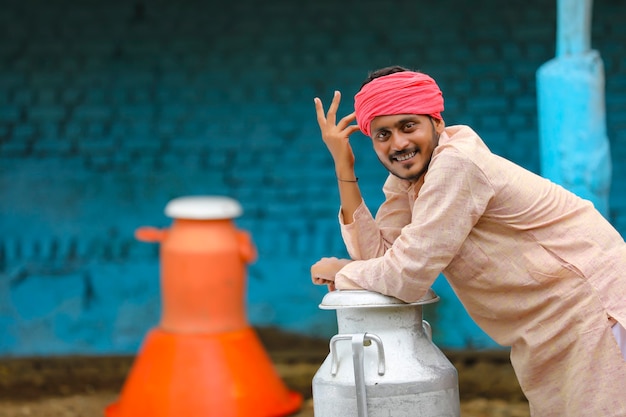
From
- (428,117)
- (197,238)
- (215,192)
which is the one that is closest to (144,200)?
(215,192)

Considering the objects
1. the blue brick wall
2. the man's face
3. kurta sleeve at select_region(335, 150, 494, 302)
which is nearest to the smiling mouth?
the man's face

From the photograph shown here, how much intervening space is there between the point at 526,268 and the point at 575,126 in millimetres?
1632

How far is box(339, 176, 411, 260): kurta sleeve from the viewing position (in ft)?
9.52

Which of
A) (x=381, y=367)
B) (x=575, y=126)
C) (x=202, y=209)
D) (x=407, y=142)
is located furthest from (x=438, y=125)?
(x=202, y=209)

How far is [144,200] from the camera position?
613 centimetres

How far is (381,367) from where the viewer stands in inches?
103

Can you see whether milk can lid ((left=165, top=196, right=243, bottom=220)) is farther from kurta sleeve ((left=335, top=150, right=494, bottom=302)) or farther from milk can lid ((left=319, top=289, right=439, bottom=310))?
kurta sleeve ((left=335, top=150, right=494, bottom=302))

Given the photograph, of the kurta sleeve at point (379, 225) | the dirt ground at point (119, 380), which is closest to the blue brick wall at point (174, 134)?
the dirt ground at point (119, 380)

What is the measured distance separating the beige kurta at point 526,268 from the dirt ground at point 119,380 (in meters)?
2.07

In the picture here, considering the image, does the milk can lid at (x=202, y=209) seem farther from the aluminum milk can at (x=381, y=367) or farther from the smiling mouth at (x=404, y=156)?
the smiling mouth at (x=404, y=156)

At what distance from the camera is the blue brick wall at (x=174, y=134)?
588cm

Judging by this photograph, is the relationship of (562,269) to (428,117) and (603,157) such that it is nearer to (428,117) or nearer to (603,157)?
(428,117)

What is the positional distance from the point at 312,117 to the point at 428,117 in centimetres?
335

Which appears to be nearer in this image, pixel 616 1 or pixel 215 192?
pixel 616 1
